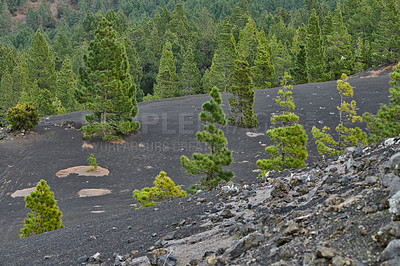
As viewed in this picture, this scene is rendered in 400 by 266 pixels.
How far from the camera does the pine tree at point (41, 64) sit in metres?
62.4

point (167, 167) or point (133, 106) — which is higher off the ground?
point (133, 106)

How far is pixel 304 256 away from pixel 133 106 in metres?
30.1

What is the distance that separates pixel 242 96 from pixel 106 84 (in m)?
10.7

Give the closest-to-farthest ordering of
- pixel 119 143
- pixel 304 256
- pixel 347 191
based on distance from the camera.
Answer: pixel 304 256 < pixel 347 191 < pixel 119 143

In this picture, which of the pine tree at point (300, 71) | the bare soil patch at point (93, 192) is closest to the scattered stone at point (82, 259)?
the bare soil patch at point (93, 192)

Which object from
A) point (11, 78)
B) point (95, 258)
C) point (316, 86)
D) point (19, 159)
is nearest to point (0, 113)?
point (11, 78)

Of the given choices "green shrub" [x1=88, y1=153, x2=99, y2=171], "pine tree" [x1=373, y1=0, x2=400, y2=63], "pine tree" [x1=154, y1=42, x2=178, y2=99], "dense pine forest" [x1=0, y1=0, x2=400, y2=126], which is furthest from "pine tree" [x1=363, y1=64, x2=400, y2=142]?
"pine tree" [x1=154, y1=42, x2=178, y2=99]

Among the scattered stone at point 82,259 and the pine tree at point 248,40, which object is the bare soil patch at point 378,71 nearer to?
the pine tree at point 248,40

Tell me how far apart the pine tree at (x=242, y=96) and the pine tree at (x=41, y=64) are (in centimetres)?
3735

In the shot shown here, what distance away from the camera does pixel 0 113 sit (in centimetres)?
5191

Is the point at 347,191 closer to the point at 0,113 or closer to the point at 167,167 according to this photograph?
the point at 167,167

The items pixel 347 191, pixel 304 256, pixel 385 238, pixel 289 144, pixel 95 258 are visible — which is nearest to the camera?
pixel 385 238

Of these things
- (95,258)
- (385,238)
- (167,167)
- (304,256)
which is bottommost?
(167,167)

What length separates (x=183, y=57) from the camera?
6481 centimetres
